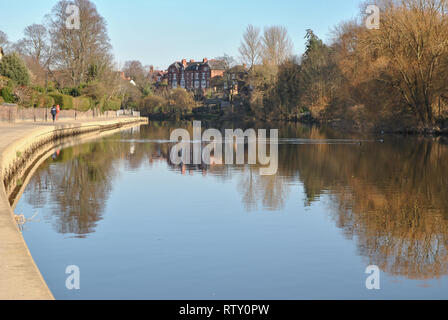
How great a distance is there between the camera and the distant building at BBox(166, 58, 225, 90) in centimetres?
15412

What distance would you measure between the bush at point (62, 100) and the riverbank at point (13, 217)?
12177 mm

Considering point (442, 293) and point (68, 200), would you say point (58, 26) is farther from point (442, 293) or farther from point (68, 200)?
point (442, 293)

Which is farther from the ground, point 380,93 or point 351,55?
point 351,55

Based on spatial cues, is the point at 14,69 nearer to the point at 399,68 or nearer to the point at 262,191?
the point at 399,68

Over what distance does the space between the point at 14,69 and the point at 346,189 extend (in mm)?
40983

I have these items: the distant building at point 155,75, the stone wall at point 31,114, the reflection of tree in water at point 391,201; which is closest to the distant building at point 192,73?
the distant building at point 155,75

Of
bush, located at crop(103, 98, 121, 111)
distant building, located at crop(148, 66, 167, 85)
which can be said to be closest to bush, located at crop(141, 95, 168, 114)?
bush, located at crop(103, 98, 121, 111)

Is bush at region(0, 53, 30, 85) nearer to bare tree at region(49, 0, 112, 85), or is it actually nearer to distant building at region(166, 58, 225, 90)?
bare tree at region(49, 0, 112, 85)

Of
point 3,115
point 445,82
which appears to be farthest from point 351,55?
point 3,115

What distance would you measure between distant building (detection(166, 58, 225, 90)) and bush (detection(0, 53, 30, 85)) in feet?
325

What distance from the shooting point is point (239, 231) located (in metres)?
11.7

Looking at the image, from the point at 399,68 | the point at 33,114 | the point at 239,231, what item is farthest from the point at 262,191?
the point at 33,114
